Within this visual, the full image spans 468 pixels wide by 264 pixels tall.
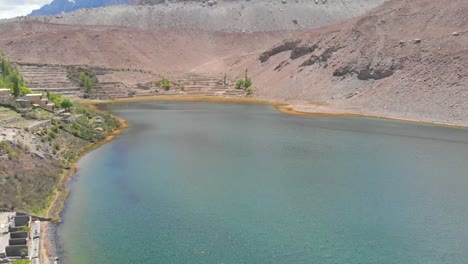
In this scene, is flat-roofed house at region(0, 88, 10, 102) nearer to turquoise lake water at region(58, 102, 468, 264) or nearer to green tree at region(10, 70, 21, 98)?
green tree at region(10, 70, 21, 98)

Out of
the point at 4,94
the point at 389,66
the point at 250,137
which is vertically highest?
the point at 389,66

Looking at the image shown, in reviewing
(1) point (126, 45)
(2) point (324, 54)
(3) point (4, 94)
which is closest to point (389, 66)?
(2) point (324, 54)

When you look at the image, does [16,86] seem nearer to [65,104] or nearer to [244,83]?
[65,104]

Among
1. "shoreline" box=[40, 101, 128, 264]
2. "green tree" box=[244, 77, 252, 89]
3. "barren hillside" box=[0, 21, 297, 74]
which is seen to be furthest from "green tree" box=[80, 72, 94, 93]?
"shoreline" box=[40, 101, 128, 264]

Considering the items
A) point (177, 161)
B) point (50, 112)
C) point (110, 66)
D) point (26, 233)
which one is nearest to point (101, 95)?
point (110, 66)

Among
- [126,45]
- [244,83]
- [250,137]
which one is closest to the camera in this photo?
[250,137]

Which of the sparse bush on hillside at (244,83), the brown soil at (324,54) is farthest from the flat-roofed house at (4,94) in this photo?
the sparse bush on hillside at (244,83)

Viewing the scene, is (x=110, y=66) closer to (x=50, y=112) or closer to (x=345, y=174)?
(x=50, y=112)
